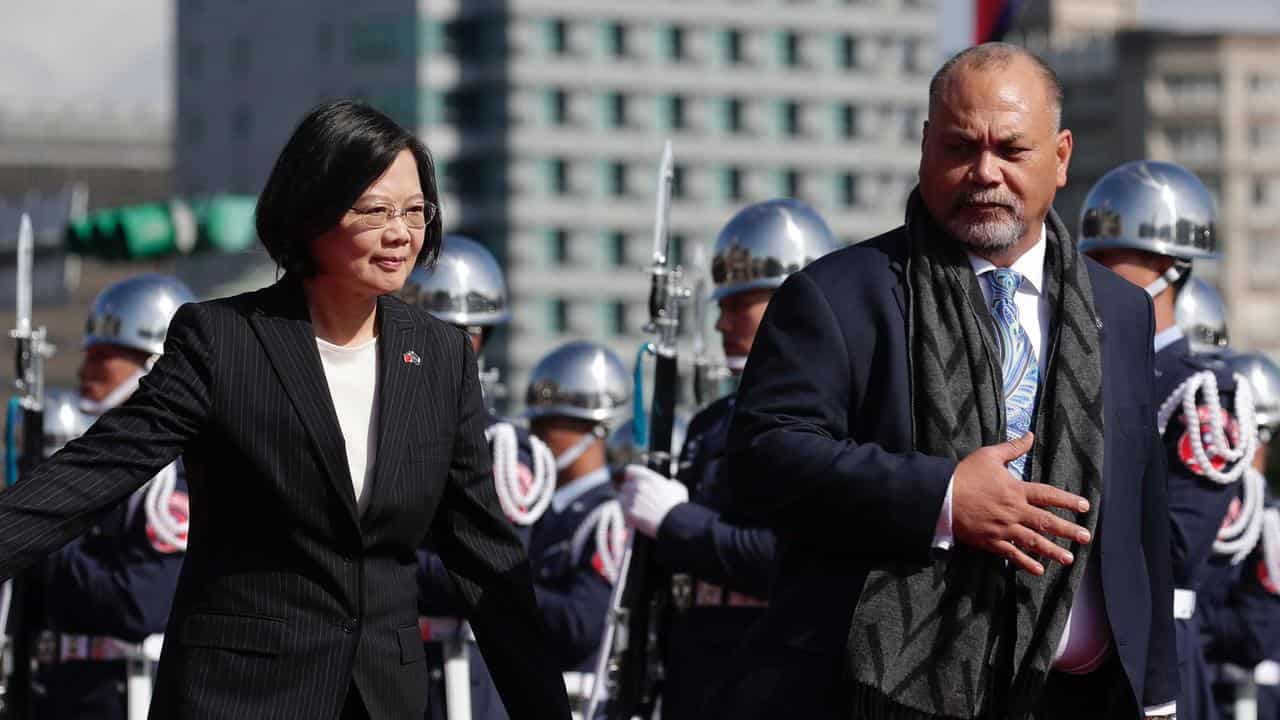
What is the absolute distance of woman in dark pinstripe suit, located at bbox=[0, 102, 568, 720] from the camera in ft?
15.6

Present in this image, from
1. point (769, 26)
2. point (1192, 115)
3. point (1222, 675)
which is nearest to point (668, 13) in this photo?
point (769, 26)

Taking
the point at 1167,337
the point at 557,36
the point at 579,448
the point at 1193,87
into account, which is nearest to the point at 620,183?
the point at 557,36

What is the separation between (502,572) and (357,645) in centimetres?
44

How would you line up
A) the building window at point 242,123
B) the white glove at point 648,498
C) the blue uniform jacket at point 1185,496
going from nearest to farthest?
the blue uniform jacket at point 1185,496 → the white glove at point 648,498 → the building window at point 242,123

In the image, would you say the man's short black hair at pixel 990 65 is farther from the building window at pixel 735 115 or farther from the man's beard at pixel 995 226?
the building window at pixel 735 115

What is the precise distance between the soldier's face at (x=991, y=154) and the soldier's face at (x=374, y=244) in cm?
102

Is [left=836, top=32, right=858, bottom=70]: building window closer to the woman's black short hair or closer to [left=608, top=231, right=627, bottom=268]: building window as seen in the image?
[left=608, top=231, right=627, bottom=268]: building window

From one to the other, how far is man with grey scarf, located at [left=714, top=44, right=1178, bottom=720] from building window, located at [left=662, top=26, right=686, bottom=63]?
87.6m

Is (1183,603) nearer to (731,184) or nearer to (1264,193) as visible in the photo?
(731,184)

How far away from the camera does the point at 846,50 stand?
95.6 m

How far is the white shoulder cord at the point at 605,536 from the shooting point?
8.82 m

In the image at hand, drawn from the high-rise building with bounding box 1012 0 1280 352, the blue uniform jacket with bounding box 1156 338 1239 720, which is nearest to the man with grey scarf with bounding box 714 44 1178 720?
the blue uniform jacket with bounding box 1156 338 1239 720

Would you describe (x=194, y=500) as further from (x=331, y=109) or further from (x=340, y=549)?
(x=331, y=109)

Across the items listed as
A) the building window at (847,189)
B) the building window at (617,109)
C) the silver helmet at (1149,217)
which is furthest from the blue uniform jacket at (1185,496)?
the building window at (847,189)
